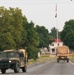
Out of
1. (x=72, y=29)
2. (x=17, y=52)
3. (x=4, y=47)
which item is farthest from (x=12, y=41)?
(x=72, y=29)

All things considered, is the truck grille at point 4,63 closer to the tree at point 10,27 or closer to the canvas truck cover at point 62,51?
the tree at point 10,27

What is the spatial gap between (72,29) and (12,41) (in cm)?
11781

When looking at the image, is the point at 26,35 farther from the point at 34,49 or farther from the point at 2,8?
the point at 2,8

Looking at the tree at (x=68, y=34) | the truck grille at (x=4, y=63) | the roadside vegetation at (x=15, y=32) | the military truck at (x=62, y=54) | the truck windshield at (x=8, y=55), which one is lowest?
the truck grille at (x=4, y=63)

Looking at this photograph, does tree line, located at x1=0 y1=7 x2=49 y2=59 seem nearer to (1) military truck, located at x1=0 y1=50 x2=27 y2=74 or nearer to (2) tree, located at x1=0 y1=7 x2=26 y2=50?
(2) tree, located at x1=0 y1=7 x2=26 y2=50

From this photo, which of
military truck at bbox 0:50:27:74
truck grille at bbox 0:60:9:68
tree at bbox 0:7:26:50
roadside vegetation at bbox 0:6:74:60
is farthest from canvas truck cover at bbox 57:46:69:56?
truck grille at bbox 0:60:9:68

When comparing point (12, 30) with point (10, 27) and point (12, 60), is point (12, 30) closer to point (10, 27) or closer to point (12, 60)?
point (10, 27)

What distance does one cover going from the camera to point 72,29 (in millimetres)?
185500

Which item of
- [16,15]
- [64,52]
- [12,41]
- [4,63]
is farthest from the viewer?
[64,52]

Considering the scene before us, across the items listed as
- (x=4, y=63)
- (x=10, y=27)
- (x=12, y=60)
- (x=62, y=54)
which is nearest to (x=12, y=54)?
(x=12, y=60)

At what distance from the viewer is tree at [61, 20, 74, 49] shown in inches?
6987

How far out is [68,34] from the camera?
7023 inches

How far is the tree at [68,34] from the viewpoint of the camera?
177462 mm

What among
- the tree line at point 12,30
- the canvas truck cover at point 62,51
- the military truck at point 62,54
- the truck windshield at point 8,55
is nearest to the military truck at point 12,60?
the truck windshield at point 8,55
